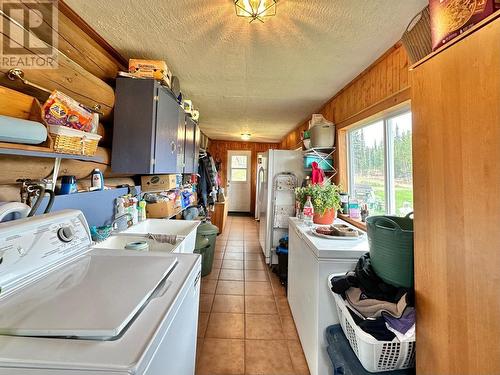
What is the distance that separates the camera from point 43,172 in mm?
1176

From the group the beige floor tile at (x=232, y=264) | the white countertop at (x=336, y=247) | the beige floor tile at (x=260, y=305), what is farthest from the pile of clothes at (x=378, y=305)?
the beige floor tile at (x=232, y=264)

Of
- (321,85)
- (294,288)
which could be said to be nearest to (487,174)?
(294,288)

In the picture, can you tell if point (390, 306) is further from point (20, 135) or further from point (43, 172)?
point (43, 172)

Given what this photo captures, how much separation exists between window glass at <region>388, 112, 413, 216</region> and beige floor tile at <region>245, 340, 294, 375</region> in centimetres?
146

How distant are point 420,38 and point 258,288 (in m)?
2.59

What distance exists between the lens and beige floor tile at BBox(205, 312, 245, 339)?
184cm

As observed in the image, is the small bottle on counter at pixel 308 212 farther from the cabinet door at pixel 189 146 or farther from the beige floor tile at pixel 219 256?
the beige floor tile at pixel 219 256

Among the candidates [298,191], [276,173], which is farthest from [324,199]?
[276,173]

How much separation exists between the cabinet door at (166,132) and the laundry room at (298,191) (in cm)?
3

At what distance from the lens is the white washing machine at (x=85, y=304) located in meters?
0.46

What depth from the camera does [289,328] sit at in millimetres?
1951

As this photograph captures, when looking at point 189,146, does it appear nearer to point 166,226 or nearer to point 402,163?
point 166,226

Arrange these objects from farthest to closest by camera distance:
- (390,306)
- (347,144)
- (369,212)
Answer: (347,144)
(369,212)
(390,306)

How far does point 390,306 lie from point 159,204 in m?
2.08
